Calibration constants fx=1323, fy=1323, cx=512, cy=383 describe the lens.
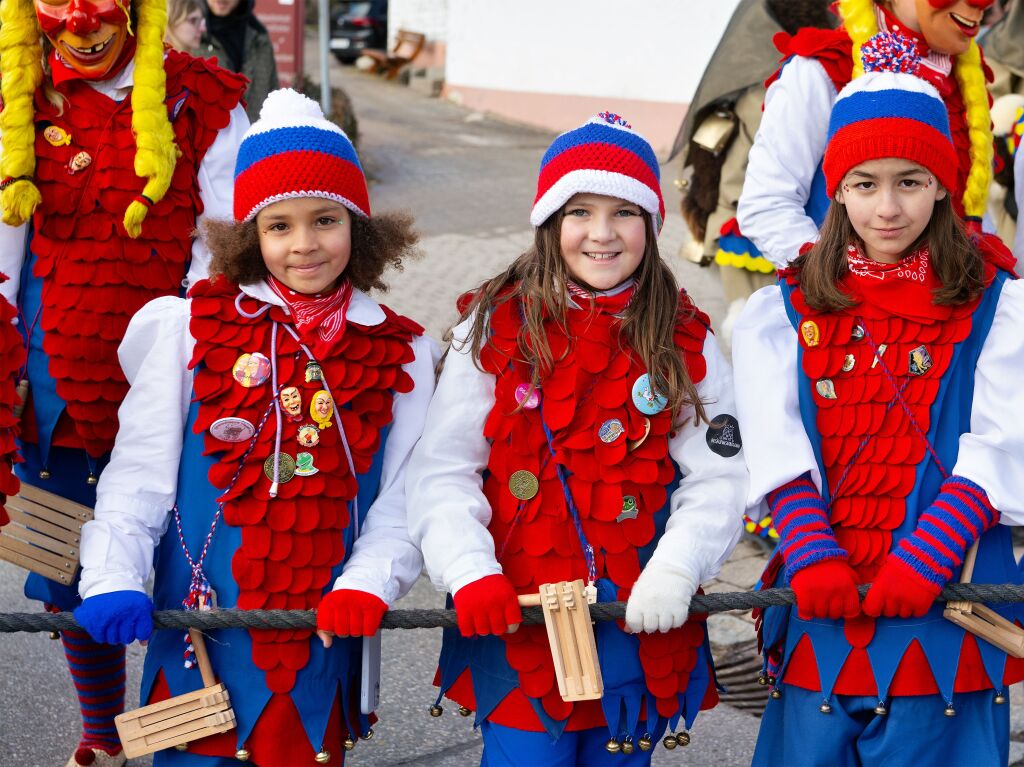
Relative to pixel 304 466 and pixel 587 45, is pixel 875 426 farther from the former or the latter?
pixel 587 45

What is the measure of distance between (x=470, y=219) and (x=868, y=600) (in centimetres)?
795

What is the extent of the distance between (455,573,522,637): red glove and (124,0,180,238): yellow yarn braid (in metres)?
1.22

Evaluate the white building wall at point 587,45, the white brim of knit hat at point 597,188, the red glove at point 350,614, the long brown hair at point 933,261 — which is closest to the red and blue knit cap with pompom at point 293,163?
the white brim of knit hat at point 597,188

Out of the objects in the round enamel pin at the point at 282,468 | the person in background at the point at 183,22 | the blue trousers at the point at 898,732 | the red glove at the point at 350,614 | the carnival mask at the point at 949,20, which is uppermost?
the carnival mask at the point at 949,20

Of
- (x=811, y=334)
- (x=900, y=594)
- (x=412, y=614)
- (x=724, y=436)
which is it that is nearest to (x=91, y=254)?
(x=412, y=614)

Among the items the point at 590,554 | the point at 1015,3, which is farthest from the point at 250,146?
the point at 1015,3

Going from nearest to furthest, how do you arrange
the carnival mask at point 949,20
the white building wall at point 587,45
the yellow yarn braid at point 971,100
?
the carnival mask at point 949,20 < the yellow yarn braid at point 971,100 < the white building wall at point 587,45

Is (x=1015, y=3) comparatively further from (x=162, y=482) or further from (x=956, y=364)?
(x=162, y=482)

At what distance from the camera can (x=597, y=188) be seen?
2.50 meters

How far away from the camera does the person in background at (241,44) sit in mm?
5352

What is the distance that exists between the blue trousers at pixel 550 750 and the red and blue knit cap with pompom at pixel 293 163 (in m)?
1.05

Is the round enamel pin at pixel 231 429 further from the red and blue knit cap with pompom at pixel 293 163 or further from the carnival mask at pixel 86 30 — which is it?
the carnival mask at pixel 86 30

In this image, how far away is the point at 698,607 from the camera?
2.34m

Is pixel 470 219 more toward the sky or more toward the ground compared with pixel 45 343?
more toward the ground
